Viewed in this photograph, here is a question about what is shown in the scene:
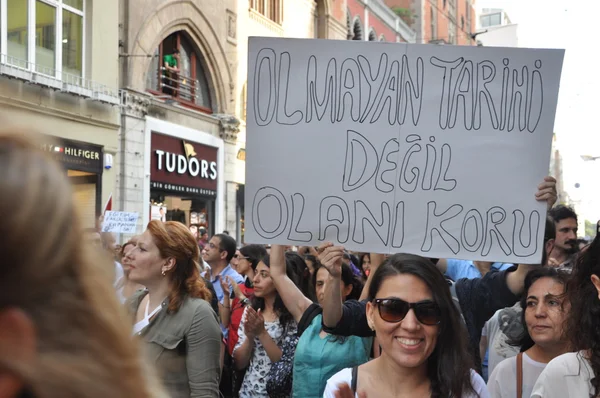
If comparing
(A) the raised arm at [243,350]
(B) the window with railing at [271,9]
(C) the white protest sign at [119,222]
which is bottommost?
(A) the raised arm at [243,350]

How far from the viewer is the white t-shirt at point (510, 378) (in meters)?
3.42

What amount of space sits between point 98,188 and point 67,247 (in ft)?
54.7

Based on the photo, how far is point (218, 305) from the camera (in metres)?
6.27

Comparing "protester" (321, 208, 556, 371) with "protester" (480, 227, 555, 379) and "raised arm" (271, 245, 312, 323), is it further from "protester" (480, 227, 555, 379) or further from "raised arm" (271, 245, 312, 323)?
"raised arm" (271, 245, 312, 323)

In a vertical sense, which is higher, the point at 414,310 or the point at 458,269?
the point at 414,310

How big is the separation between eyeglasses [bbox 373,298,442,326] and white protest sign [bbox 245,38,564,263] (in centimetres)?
97

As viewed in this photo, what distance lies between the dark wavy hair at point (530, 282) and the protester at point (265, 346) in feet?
5.32

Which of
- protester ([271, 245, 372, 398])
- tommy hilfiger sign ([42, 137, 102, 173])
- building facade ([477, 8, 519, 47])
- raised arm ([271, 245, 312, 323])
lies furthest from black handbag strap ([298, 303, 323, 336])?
building facade ([477, 8, 519, 47])

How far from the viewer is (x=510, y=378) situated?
346cm

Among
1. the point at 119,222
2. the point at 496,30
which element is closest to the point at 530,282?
the point at 119,222

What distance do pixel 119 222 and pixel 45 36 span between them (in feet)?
23.9

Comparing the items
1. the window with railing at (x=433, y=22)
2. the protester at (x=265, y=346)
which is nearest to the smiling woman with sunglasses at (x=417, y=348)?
the protester at (x=265, y=346)

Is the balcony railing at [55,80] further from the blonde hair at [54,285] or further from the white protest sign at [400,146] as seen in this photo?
the blonde hair at [54,285]

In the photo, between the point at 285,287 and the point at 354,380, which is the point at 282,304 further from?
the point at 354,380
